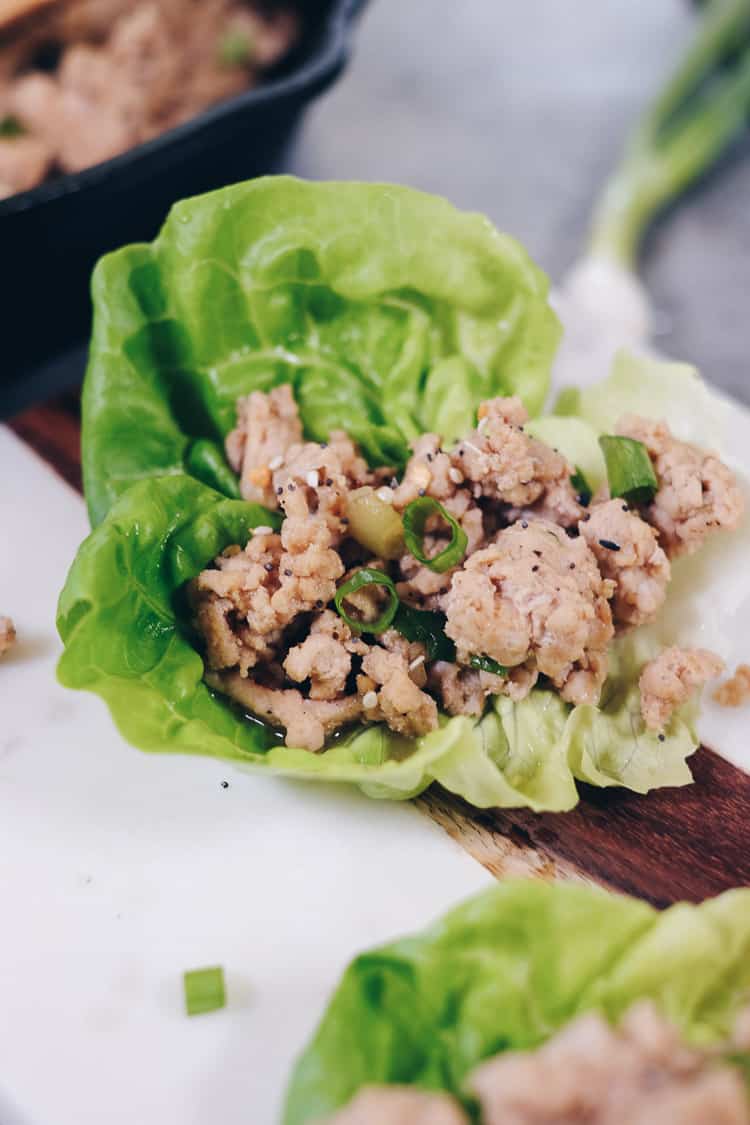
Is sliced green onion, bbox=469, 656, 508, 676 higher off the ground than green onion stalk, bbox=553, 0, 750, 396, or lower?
lower

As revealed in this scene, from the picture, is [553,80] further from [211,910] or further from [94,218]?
[211,910]

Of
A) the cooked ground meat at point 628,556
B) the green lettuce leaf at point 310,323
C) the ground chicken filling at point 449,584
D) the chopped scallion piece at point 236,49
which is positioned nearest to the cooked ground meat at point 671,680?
the ground chicken filling at point 449,584

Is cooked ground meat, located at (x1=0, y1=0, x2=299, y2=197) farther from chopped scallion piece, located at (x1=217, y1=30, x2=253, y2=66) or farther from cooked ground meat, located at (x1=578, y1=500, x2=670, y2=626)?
cooked ground meat, located at (x1=578, y1=500, x2=670, y2=626)

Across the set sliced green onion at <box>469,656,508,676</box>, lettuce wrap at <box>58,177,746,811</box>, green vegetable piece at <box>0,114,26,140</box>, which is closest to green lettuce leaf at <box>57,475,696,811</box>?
lettuce wrap at <box>58,177,746,811</box>

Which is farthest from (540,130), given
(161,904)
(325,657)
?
(161,904)

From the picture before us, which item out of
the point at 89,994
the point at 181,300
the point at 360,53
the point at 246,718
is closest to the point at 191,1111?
the point at 89,994

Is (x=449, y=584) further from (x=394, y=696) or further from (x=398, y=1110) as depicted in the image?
(x=398, y=1110)
